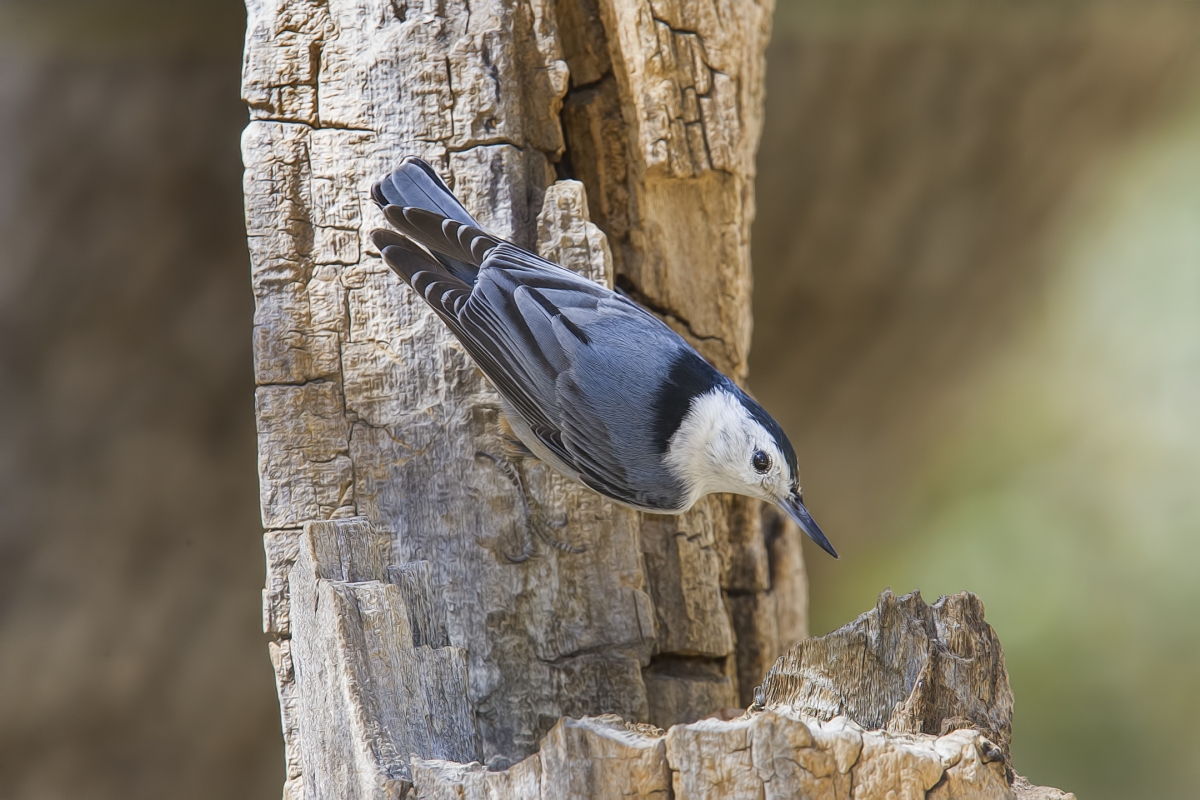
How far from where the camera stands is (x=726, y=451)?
62.4 inches

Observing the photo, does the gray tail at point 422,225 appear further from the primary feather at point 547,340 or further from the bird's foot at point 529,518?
the bird's foot at point 529,518

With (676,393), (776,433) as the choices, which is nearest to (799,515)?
(776,433)

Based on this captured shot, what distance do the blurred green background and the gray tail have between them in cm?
108

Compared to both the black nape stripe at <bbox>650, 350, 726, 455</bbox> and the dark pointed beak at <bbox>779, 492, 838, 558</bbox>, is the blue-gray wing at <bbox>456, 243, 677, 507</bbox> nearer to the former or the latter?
the black nape stripe at <bbox>650, 350, 726, 455</bbox>

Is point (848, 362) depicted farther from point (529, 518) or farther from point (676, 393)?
point (529, 518)

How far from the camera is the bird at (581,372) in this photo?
150 cm

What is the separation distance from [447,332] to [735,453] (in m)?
0.56

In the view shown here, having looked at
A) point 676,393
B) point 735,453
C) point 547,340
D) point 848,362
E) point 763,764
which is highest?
point 848,362

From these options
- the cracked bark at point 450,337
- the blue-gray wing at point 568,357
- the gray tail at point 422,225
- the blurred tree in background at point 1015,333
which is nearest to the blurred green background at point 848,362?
the blurred tree in background at point 1015,333

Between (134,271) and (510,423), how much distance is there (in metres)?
1.37

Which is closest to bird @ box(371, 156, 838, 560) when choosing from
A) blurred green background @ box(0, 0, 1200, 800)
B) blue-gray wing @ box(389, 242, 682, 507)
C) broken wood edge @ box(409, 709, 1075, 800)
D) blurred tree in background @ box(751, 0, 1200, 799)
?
blue-gray wing @ box(389, 242, 682, 507)

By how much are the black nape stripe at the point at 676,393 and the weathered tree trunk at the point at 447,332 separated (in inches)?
6.8

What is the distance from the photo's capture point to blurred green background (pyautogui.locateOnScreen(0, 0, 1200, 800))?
226cm

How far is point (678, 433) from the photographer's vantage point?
1596 millimetres
